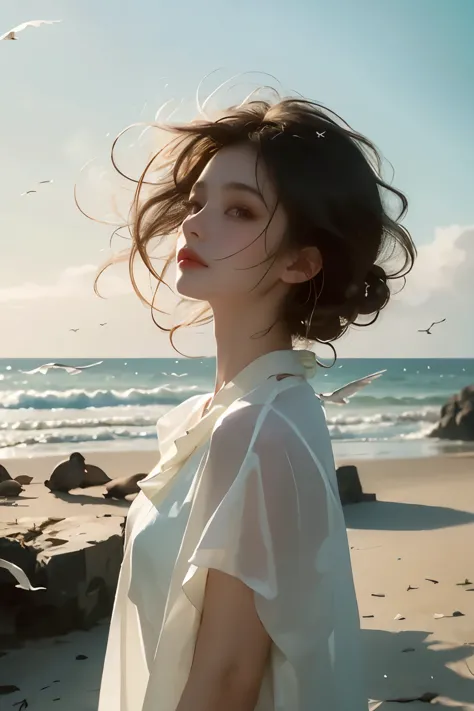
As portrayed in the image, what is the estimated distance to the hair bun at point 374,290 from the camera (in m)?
1.94

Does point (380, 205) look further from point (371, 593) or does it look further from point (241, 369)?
point (371, 593)

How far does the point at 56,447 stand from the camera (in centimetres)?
1634

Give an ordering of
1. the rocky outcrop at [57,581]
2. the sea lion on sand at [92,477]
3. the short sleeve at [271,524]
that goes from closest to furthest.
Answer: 1. the short sleeve at [271,524]
2. the rocky outcrop at [57,581]
3. the sea lion on sand at [92,477]

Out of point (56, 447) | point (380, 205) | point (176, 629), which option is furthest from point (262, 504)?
point (56, 447)

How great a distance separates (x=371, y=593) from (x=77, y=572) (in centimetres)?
198

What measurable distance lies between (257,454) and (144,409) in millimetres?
24404

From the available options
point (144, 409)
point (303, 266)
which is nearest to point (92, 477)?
point (303, 266)

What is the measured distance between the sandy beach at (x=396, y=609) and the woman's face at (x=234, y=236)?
7.71 feet

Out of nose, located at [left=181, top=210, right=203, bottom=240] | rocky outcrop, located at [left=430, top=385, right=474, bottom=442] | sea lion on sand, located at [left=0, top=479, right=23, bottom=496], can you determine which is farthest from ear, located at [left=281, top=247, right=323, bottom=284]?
rocky outcrop, located at [left=430, top=385, right=474, bottom=442]

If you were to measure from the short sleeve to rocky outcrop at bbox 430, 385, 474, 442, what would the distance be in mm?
15254

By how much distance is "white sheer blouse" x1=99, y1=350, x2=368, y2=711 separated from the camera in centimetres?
138

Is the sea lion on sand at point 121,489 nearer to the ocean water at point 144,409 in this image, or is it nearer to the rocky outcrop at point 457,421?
the ocean water at point 144,409

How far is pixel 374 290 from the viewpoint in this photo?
1.95m

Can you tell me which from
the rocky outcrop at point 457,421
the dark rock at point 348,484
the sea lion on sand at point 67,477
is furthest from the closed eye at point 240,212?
the rocky outcrop at point 457,421
